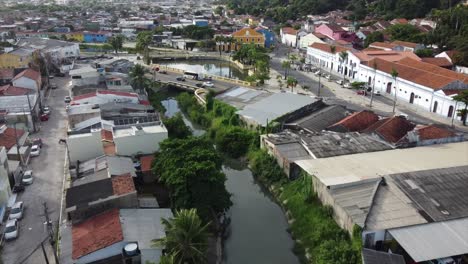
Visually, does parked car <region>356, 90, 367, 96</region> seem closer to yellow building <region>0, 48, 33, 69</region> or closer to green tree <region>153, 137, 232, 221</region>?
green tree <region>153, 137, 232, 221</region>

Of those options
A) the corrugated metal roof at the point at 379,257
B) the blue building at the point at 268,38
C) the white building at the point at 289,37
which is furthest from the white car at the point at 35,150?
the white building at the point at 289,37

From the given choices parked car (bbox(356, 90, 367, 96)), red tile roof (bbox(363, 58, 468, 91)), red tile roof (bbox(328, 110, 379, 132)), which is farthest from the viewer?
parked car (bbox(356, 90, 367, 96))

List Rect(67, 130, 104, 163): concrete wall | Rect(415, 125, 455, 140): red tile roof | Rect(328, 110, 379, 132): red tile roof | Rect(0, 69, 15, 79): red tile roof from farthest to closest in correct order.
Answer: Rect(0, 69, 15, 79): red tile roof
Rect(328, 110, 379, 132): red tile roof
Rect(415, 125, 455, 140): red tile roof
Rect(67, 130, 104, 163): concrete wall

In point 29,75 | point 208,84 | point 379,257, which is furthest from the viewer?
point 208,84

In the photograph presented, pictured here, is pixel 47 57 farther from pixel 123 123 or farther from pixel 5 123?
pixel 123 123

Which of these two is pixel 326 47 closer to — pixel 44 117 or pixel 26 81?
pixel 26 81

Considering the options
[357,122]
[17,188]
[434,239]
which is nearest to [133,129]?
[17,188]

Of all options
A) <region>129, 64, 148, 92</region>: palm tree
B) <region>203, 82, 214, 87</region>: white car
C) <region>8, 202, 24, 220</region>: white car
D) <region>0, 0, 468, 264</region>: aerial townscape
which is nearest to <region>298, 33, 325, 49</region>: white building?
<region>0, 0, 468, 264</region>: aerial townscape
